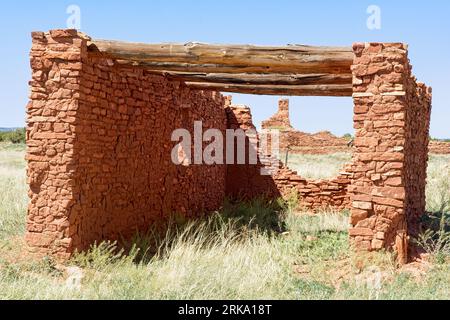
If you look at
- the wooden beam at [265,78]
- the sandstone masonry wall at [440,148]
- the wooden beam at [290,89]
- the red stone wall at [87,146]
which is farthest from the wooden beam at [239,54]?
the sandstone masonry wall at [440,148]

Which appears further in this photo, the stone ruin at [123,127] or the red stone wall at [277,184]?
the red stone wall at [277,184]

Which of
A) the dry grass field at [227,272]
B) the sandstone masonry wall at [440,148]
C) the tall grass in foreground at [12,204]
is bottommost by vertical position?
the dry grass field at [227,272]

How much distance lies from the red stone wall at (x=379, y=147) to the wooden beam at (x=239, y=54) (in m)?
0.37

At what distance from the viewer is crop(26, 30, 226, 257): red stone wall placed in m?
6.17

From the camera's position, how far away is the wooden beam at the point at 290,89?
28.4 feet

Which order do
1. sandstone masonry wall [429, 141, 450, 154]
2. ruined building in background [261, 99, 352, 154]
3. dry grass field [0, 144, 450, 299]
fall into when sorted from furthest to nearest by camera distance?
sandstone masonry wall [429, 141, 450, 154] → ruined building in background [261, 99, 352, 154] → dry grass field [0, 144, 450, 299]

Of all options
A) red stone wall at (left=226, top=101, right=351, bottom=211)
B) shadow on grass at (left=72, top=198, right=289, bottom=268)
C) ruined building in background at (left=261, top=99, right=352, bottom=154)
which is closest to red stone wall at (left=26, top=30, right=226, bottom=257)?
shadow on grass at (left=72, top=198, right=289, bottom=268)

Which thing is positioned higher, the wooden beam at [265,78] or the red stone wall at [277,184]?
the wooden beam at [265,78]

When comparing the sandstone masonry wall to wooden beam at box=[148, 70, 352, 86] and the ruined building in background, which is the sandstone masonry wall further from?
wooden beam at box=[148, 70, 352, 86]

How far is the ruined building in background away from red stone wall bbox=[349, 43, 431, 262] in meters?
18.0

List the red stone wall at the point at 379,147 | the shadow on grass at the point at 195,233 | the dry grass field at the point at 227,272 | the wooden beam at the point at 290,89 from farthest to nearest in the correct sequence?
the wooden beam at the point at 290,89, the shadow on grass at the point at 195,233, the red stone wall at the point at 379,147, the dry grass field at the point at 227,272
